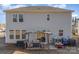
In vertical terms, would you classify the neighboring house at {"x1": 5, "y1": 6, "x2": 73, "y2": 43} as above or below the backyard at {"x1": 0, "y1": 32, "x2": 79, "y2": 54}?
above

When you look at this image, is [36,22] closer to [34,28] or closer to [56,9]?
[34,28]

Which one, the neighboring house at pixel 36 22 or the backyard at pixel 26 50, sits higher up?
the neighboring house at pixel 36 22

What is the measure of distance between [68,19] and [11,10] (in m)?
0.95

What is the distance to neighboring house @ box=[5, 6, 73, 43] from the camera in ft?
15.3

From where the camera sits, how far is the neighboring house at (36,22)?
4.66 meters

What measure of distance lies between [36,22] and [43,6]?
0.30m

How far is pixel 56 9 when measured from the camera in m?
4.64

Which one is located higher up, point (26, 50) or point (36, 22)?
point (36, 22)

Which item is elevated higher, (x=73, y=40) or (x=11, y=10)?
(x=11, y=10)

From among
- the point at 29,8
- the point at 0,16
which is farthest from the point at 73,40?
the point at 0,16

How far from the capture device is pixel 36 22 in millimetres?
4703
